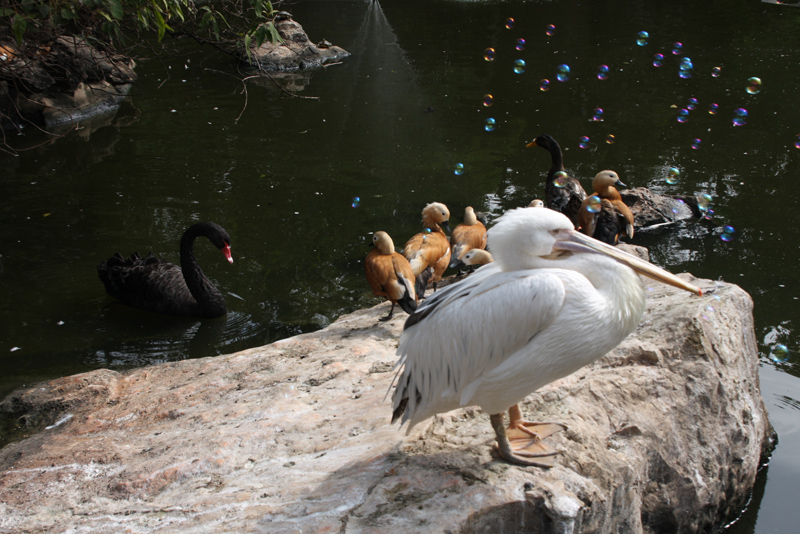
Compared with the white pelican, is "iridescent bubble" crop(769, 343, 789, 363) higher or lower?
lower

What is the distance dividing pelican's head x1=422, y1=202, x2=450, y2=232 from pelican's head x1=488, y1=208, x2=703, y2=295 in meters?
3.66

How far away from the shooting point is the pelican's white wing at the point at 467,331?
2.68 m

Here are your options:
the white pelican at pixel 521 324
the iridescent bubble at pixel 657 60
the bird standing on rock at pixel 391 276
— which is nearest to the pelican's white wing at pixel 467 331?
the white pelican at pixel 521 324

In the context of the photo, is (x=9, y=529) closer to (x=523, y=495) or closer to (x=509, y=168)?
(x=523, y=495)

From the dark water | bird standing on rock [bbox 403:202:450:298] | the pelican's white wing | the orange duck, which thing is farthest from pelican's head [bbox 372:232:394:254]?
the pelican's white wing

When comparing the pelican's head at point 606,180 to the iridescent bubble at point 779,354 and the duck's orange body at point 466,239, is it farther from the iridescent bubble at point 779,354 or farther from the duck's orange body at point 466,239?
the iridescent bubble at point 779,354

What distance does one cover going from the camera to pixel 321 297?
6.43 meters

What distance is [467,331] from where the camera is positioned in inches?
111

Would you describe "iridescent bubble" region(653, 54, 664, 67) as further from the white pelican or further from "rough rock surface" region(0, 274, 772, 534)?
the white pelican

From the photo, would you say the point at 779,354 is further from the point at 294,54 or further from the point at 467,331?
the point at 294,54

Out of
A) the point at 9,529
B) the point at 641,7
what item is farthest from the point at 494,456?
the point at 641,7

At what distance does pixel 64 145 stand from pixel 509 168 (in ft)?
22.9

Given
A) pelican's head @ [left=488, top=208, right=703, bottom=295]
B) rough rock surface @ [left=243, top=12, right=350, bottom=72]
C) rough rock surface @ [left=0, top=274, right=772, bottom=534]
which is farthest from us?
rough rock surface @ [left=243, top=12, right=350, bottom=72]

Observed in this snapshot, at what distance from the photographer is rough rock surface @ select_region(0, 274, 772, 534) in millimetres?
2656
